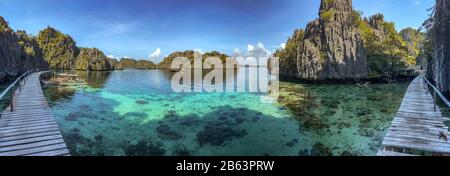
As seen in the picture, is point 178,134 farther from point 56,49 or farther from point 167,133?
point 56,49

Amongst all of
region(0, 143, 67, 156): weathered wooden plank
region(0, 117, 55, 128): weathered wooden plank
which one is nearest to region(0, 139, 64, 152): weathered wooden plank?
region(0, 143, 67, 156): weathered wooden plank

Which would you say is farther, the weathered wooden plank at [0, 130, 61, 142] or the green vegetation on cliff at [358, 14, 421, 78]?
the green vegetation on cliff at [358, 14, 421, 78]

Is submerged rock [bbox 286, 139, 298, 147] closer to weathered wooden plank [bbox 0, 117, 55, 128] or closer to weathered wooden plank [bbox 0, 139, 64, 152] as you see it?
weathered wooden plank [bbox 0, 139, 64, 152]

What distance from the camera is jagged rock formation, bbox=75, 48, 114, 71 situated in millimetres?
127438

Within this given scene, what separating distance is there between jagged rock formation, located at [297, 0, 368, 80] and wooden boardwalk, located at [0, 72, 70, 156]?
42.8m

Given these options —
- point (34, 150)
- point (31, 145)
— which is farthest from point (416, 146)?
point (31, 145)

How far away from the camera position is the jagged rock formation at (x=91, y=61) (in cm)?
12744

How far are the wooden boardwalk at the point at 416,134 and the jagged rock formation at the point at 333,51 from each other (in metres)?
33.1

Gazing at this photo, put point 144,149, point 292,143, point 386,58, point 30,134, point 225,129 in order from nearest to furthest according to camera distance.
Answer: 1. point 30,134
2. point 144,149
3. point 292,143
4. point 225,129
5. point 386,58

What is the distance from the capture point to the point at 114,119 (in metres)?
17.0

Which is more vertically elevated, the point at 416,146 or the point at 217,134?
the point at 416,146

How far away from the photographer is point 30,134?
33.6ft

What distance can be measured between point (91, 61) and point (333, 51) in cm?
11634
